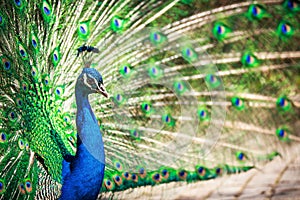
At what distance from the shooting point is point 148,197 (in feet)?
10.00

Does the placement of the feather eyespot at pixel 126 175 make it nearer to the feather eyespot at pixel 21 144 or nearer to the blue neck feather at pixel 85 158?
the blue neck feather at pixel 85 158

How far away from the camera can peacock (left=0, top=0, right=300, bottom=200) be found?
2727 millimetres

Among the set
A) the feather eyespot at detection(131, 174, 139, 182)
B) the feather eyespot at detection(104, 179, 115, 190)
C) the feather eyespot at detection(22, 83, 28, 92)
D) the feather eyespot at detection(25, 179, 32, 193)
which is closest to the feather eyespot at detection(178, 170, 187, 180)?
the feather eyespot at detection(131, 174, 139, 182)

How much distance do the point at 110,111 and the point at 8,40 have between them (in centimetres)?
68

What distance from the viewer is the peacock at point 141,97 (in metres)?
2.73

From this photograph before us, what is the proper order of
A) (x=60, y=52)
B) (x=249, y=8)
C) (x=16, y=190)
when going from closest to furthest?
(x=249, y=8) < (x=60, y=52) < (x=16, y=190)

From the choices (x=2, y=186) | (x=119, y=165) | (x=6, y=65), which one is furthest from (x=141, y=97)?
(x=2, y=186)

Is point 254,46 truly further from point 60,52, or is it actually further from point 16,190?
point 16,190

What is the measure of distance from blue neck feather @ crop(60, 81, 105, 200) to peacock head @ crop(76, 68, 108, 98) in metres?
0.03

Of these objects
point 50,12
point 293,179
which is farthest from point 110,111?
point 293,179

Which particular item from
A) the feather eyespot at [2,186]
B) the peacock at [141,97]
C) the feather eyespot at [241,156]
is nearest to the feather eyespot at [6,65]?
the peacock at [141,97]

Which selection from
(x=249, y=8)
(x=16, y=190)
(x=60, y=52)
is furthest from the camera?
(x=16, y=190)

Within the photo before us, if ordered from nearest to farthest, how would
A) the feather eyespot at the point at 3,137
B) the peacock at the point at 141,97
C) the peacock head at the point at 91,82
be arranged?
1. the peacock head at the point at 91,82
2. the peacock at the point at 141,97
3. the feather eyespot at the point at 3,137

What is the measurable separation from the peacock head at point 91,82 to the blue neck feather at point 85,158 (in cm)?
3
